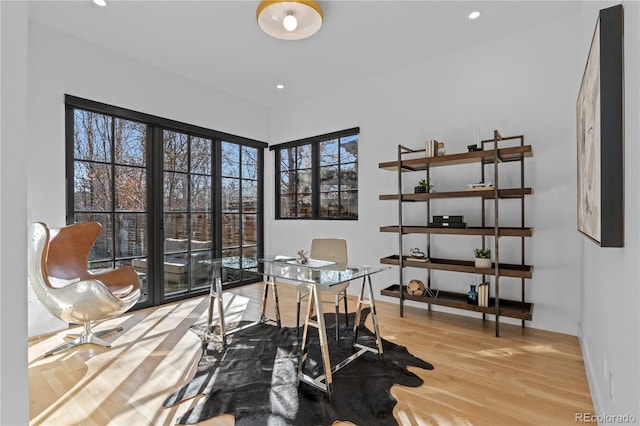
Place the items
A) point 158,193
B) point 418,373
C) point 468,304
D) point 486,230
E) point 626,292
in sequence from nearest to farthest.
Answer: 1. point 626,292
2. point 418,373
3. point 486,230
4. point 468,304
5. point 158,193

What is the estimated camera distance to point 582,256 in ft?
9.06

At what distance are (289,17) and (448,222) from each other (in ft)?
7.85

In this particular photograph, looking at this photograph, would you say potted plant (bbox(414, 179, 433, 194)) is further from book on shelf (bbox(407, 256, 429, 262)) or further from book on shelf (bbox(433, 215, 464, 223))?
book on shelf (bbox(407, 256, 429, 262))

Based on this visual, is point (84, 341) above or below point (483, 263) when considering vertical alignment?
below

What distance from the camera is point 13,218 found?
0.47 metres

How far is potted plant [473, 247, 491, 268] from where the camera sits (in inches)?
121

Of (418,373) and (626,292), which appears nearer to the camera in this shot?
(626,292)

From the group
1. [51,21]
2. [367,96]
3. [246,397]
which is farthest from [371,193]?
[51,21]

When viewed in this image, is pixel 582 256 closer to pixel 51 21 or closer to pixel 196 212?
pixel 196 212

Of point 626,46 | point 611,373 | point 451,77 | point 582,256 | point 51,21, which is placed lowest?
point 611,373

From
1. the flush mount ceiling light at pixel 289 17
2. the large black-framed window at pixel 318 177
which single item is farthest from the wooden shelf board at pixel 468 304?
the flush mount ceiling light at pixel 289 17

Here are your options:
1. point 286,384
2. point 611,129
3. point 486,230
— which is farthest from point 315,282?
point 486,230

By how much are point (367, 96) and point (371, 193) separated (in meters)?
1.30

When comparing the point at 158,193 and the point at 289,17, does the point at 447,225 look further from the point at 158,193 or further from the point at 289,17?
the point at 158,193
